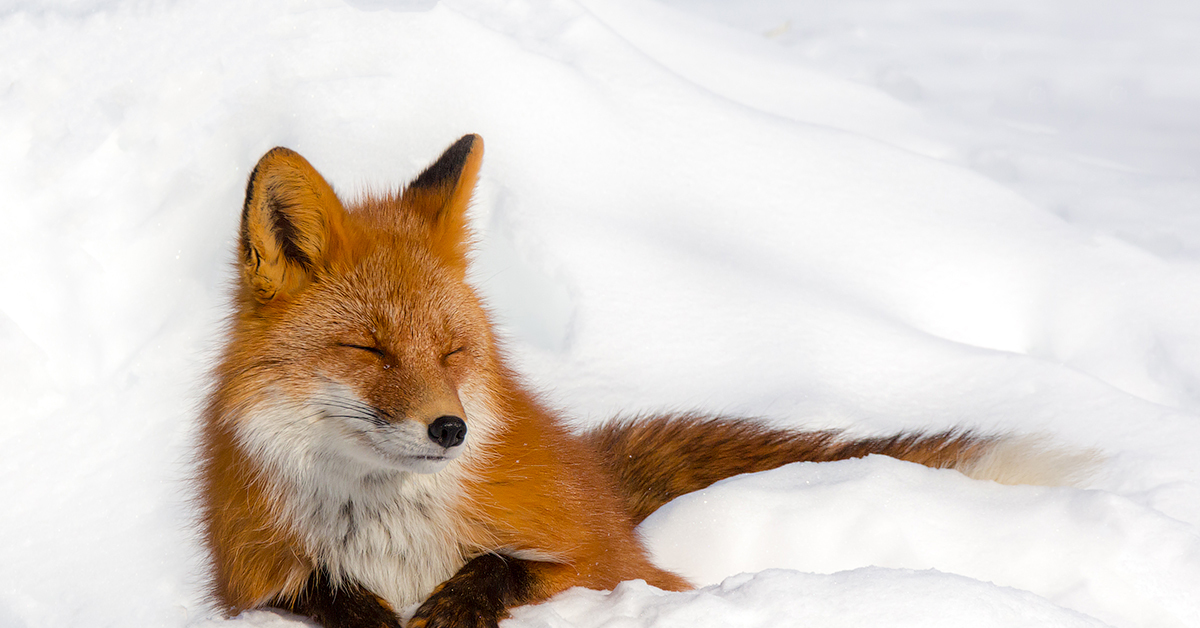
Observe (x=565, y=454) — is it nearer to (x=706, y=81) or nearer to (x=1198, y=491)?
(x=1198, y=491)

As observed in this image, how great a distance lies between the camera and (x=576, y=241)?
12.3 ft

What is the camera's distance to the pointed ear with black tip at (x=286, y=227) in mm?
1696

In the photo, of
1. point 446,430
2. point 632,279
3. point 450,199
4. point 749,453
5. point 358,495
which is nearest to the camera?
point 446,430

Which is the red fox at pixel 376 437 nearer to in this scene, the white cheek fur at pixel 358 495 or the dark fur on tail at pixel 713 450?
the white cheek fur at pixel 358 495

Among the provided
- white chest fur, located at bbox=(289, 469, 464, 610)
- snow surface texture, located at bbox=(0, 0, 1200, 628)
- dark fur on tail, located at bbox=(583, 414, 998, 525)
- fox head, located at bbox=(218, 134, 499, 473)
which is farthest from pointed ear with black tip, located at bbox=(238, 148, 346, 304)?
dark fur on tail, located at bbox=(583, 414, 998, 525)

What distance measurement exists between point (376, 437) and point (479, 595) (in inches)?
16.3

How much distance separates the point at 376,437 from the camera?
5.32 ft

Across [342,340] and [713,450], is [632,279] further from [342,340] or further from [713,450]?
[342,340]

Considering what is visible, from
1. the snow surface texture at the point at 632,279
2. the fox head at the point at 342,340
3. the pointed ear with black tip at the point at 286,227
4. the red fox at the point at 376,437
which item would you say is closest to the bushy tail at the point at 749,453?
the snow surface texture at the point at 632,279

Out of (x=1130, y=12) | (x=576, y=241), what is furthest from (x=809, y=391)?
(x=1130, y=12)


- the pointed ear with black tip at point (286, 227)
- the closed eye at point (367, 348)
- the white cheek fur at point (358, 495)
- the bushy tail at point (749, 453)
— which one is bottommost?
the bushy tail at point (749, 453)

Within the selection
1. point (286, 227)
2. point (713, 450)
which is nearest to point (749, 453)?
point (713, 450)

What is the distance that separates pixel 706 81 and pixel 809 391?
251 cm

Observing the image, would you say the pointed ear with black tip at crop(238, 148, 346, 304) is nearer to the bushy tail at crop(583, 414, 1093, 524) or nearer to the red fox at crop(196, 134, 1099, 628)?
the red fox at crop(196, 134, 1099, 628)
